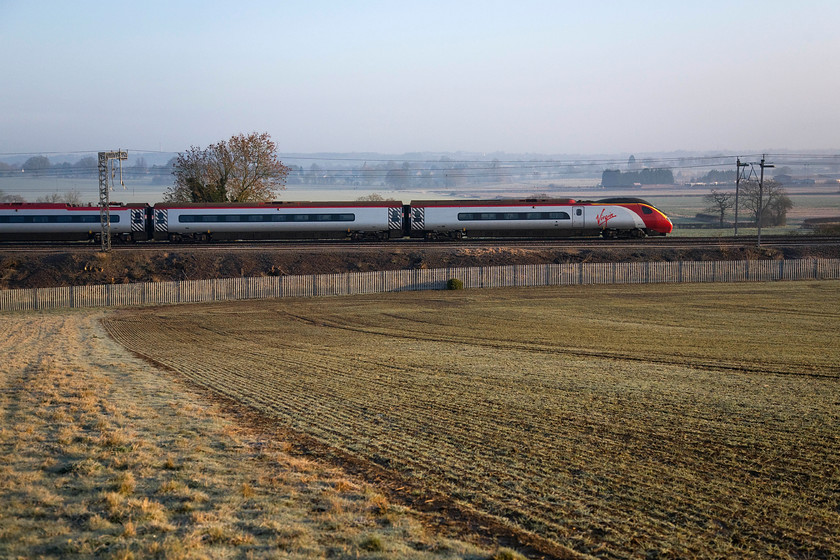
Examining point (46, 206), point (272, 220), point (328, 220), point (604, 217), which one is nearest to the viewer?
point (46, 206)

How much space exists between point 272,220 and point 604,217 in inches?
1036

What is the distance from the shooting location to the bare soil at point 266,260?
4747cm

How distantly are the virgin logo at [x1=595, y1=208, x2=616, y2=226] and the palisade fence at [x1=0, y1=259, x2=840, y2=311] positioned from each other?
10.2m

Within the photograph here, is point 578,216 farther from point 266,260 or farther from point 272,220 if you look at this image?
point 266,260

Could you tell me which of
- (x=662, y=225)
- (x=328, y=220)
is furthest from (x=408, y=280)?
(x=662, y=225)

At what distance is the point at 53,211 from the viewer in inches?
2249

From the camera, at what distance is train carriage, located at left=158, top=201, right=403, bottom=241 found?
2255 inches

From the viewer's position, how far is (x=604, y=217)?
58.4 meters

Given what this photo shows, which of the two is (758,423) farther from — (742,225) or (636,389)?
(742,225)

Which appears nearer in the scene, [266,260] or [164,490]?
[164,490]

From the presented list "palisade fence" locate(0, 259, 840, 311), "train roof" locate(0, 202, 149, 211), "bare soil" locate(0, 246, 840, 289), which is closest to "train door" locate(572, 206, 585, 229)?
"bare soil" locate(0, 246, 840, 289)

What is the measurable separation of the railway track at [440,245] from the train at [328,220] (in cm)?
103

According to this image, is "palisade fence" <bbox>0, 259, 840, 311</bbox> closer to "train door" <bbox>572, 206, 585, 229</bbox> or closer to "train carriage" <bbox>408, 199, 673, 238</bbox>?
"train carriage" <bbox>408, 199, 673, 238</bbox>

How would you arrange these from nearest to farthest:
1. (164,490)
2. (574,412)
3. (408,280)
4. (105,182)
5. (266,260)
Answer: (164,490) < (574,412) < (408,280) < (266,260) < (105,182)
